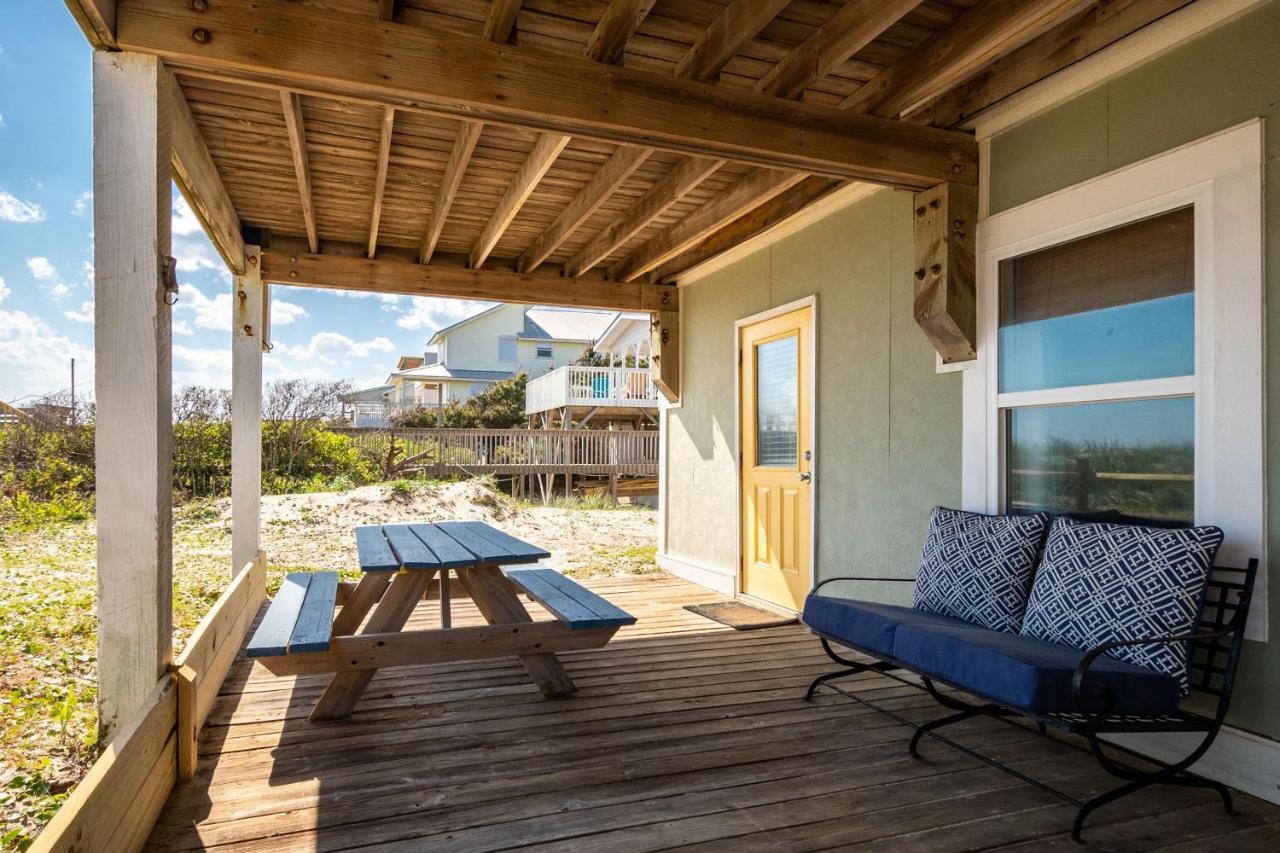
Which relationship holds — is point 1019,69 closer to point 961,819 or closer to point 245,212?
point 961,819

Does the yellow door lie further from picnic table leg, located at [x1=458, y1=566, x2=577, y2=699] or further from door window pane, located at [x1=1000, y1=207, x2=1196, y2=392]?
picnic table leg, located at [x1=458, y1=566, x2=577, y2=699]

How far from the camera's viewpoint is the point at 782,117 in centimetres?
312

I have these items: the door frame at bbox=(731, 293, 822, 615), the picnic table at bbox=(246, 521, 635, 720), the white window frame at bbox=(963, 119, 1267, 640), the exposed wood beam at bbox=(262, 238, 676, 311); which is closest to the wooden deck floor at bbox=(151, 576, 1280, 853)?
the picnic table at bbox=(246, 521, 635, 720)

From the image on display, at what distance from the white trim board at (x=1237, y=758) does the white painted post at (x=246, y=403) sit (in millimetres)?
4955

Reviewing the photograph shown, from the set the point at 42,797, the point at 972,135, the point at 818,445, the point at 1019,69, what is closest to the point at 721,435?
the point at 818,445

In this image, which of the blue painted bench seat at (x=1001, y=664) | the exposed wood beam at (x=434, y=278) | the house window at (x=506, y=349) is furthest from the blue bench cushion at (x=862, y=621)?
the house window at (x=506, y=349)

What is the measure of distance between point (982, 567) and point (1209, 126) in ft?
5.77

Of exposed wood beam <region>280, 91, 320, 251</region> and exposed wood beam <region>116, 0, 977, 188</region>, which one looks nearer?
exposed wood beam <region>116, 0, 977, 188</region>

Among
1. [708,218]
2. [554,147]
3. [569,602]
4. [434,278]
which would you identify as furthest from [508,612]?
[434,278]

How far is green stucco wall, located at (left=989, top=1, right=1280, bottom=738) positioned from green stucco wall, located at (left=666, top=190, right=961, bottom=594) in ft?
3.07

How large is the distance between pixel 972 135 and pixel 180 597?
18.7 feet

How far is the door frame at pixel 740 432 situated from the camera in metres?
4.78

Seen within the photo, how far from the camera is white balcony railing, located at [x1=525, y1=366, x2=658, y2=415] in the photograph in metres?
15.6

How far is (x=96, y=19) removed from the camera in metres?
2.23
